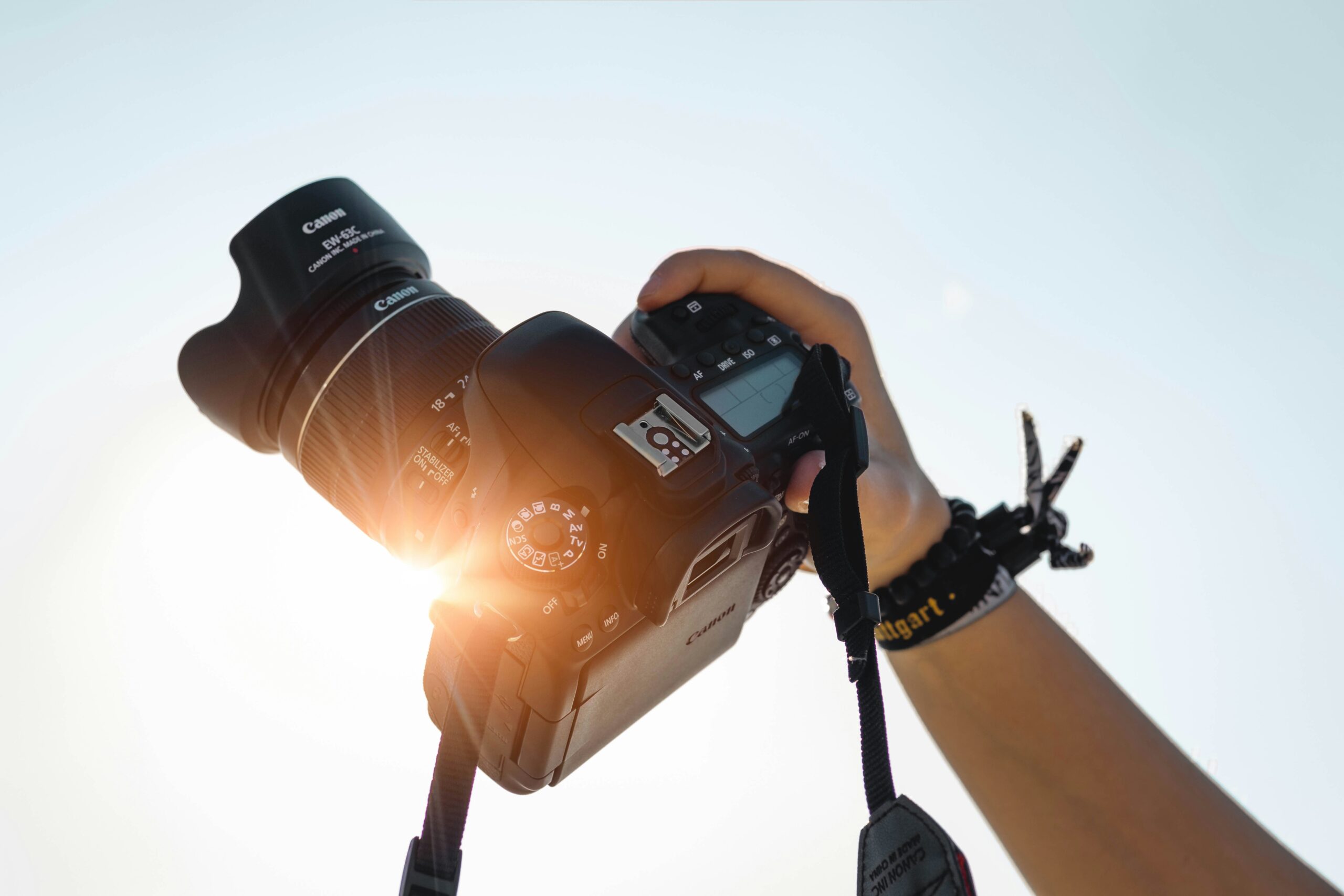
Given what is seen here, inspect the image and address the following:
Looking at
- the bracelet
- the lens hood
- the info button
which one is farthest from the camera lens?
the bracelet

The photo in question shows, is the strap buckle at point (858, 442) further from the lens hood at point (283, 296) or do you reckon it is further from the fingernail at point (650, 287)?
the lens hood at point (283, 296)

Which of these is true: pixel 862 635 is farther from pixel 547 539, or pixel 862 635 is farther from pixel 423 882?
pixel 423 882

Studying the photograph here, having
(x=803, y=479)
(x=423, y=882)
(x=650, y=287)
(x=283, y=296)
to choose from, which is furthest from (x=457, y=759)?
(x=283, y=296)

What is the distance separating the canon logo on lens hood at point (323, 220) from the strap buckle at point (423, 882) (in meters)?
0.65

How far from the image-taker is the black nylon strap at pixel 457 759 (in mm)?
577

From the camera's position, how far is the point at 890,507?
3.06ft

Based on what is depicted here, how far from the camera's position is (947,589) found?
101cm

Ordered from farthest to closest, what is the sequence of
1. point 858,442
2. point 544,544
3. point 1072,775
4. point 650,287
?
point 1072,775, point 650,287, point 858,442, point 544,544

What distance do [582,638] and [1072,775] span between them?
25.3 inches

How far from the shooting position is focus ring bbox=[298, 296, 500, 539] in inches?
33.7

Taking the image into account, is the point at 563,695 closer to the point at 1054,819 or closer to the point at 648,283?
the point at 648,283

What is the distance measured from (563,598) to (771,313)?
18.6 inches

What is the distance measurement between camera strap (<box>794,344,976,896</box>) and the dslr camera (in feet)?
0.12

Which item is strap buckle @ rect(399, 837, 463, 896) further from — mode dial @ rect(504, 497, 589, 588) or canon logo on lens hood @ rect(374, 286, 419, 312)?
canon logo on lens hood @ rect(374, 286, 419, 312)
